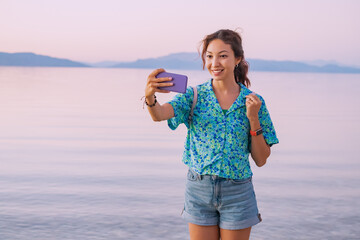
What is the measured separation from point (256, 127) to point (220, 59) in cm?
46

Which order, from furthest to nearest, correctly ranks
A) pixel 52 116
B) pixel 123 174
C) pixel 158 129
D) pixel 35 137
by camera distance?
1. pixel 52 116
2. pixel 158 129
3. pixel 35 137
4. pixel 123 174

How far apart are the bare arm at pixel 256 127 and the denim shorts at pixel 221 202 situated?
0.17 m

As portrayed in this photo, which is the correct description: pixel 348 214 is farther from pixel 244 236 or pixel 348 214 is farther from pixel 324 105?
pixel 324 105

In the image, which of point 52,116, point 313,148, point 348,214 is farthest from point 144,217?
point 52,116

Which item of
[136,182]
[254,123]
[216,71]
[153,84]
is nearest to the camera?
[153,84]

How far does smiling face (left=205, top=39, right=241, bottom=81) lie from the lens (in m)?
2.86

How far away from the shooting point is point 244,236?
9.28ft

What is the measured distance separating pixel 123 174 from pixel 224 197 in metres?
5.02

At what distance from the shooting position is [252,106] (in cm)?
272

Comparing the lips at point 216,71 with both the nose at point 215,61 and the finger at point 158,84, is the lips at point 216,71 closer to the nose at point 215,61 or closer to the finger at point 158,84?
the nose at point 215,61

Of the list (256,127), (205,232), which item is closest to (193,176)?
(205,232)

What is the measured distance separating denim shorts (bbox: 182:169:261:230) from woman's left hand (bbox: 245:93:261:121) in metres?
0.39

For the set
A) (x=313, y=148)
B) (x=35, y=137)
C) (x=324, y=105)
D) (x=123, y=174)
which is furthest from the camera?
(x=324, y=105)

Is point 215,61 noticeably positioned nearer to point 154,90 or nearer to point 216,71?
point 216,71
